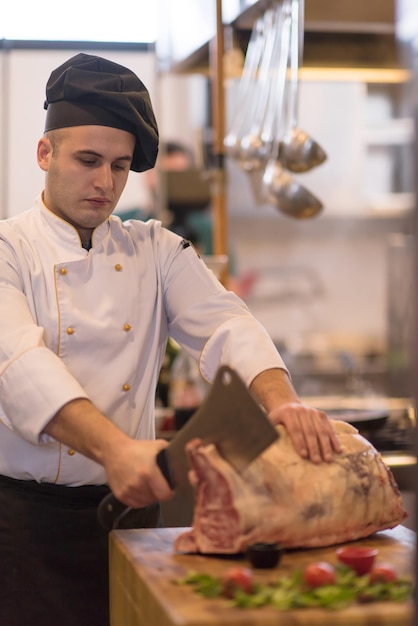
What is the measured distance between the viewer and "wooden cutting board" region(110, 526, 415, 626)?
4.36ft

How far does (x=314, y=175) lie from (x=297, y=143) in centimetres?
341

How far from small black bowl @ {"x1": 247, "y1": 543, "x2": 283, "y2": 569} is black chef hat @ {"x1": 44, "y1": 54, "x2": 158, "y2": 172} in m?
0.86

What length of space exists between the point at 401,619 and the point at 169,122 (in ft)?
20.0

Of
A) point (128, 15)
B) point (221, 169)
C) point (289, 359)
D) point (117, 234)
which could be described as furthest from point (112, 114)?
point (289, 359)

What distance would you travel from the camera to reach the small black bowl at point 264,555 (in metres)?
1.56

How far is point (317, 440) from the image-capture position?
176 cm

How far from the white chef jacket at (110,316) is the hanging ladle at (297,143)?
3.46 ft

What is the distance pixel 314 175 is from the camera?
6512 millimetres

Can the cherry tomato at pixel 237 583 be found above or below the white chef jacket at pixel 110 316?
below

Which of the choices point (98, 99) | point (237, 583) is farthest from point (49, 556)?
point (98, 99)

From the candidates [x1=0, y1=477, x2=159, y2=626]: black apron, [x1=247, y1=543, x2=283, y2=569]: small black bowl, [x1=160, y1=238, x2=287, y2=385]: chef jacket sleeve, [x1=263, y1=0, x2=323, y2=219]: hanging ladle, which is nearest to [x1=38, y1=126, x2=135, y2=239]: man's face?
[x1=160, y1=238, x2=287, y2=385]: chef jacket sleeve

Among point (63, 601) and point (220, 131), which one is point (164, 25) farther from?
point (63, 601)

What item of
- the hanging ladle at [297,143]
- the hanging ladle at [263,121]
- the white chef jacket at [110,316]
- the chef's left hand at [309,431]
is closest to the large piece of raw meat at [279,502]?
the chef's left hand at [309,431]

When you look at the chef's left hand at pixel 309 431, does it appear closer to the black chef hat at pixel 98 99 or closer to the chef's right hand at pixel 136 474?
the chef's right hand at pixel 136 474
